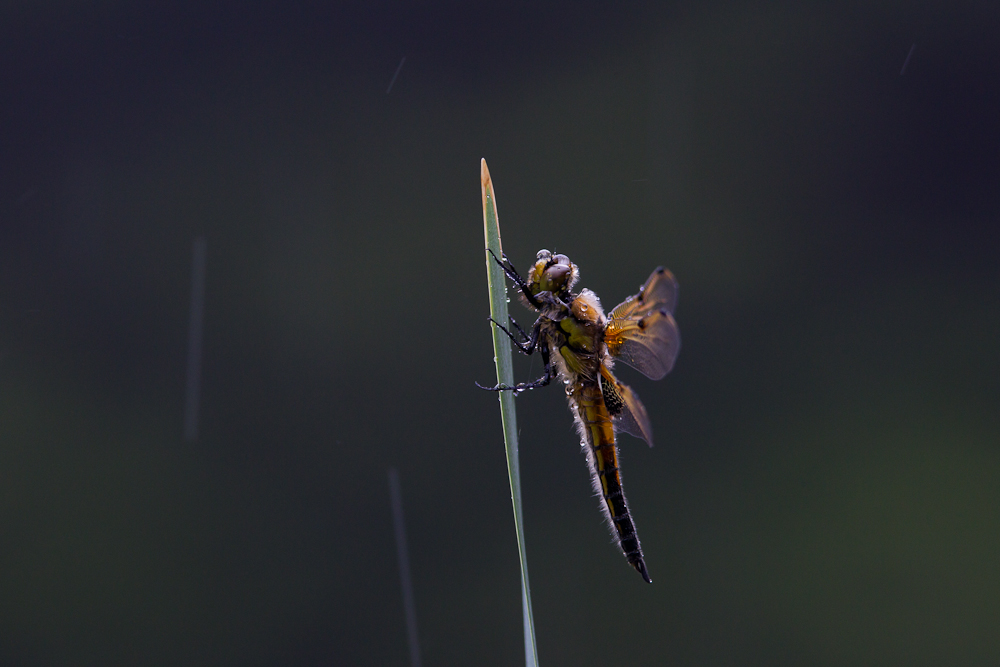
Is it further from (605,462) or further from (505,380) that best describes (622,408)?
(505,380)

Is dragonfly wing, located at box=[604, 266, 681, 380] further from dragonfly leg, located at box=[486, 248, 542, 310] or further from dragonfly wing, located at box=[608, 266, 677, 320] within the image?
dragonfly leg, located at box=[486, 248, 542, 310]

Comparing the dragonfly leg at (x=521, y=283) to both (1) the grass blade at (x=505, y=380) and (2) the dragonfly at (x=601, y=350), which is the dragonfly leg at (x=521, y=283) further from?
(1) the grass blade at (x=505, y=380)

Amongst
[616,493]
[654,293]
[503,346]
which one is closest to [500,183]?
[654,293]

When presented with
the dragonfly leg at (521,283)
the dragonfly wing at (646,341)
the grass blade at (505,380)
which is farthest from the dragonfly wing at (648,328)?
the grass blade at (505,380)

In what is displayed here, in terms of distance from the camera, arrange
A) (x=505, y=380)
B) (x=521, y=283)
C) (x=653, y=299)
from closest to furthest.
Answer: (x=505, y=380), (x=521, y=283), (x=653, y=299)

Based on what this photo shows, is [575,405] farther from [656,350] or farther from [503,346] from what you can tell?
[503,346]

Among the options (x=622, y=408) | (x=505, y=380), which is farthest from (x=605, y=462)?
(x=505, y=380)

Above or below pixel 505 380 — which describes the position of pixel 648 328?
above
